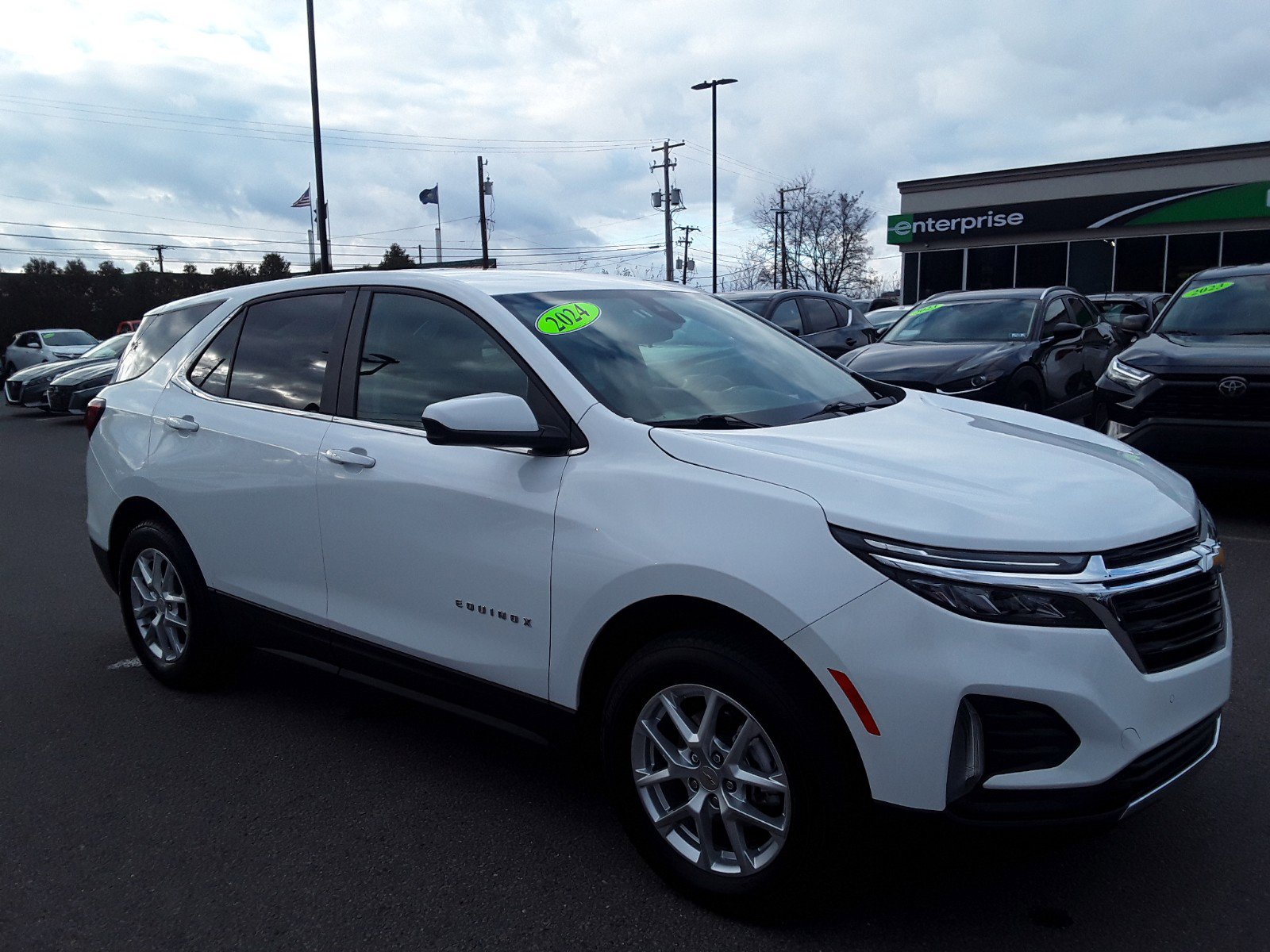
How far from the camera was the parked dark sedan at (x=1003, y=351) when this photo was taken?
8922 millimetres

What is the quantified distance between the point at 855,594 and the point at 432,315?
1885 millimetres

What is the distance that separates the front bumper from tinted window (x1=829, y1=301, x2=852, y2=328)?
479 inches

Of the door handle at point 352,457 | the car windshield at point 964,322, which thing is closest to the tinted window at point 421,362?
the door handle at point 352,457

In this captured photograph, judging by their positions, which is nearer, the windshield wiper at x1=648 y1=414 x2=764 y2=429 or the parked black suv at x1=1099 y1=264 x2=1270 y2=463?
the windshield wiper at x1=648 y1=414 x2=764 y2=429

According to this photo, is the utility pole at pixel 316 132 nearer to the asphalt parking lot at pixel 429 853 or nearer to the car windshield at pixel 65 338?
the car windshield at pixel 65 338

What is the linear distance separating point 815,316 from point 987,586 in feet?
38.7

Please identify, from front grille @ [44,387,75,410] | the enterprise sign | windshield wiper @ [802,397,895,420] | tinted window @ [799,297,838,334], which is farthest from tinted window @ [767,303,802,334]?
the enterprise sign

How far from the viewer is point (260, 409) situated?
405 cm

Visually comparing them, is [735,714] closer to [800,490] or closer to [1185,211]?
[800,490]

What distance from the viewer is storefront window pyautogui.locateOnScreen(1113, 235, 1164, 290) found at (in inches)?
1329

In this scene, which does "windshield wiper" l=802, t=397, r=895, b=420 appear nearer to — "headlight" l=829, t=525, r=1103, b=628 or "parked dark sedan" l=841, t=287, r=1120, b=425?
"headlight" l=829, t=525, r=1103, b=628

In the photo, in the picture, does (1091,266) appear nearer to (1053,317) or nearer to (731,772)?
(1053,317)

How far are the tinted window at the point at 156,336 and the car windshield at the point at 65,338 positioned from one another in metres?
25.0

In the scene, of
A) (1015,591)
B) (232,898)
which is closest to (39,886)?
(232,898)
